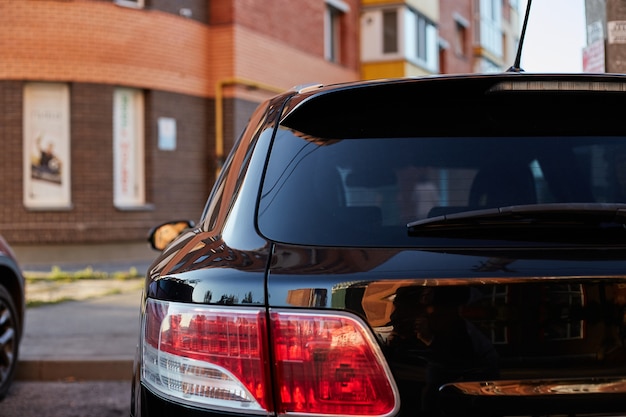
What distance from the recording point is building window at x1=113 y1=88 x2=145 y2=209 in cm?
1529

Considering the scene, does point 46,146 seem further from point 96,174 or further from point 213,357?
point 213,357

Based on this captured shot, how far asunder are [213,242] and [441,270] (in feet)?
1.95

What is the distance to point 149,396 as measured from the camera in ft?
5.81

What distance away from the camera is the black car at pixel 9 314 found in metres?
5.23

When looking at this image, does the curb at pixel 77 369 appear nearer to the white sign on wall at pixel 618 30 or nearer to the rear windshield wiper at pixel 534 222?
the white sign on wall at pixel 618 30

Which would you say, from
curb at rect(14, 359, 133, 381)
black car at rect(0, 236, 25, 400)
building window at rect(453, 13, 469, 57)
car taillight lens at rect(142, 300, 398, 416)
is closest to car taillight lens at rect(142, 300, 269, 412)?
car taillight lens at rect(142, 300, 398, 416)

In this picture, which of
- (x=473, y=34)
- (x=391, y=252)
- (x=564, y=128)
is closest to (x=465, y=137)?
(x=564, y=128)

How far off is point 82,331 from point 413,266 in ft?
19.8

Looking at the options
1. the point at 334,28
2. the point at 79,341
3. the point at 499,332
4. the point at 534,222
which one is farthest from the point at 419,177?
the point at 334,28

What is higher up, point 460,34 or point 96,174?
point 460,34

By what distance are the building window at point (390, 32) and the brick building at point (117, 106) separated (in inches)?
218

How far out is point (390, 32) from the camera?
74.2ft

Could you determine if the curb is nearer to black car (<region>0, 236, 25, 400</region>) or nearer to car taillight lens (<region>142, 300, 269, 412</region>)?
black car (<region>0, 236, 25, 400</region>)

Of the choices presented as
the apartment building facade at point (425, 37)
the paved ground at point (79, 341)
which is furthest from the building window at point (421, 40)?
the paved ground at point (79, 341)
